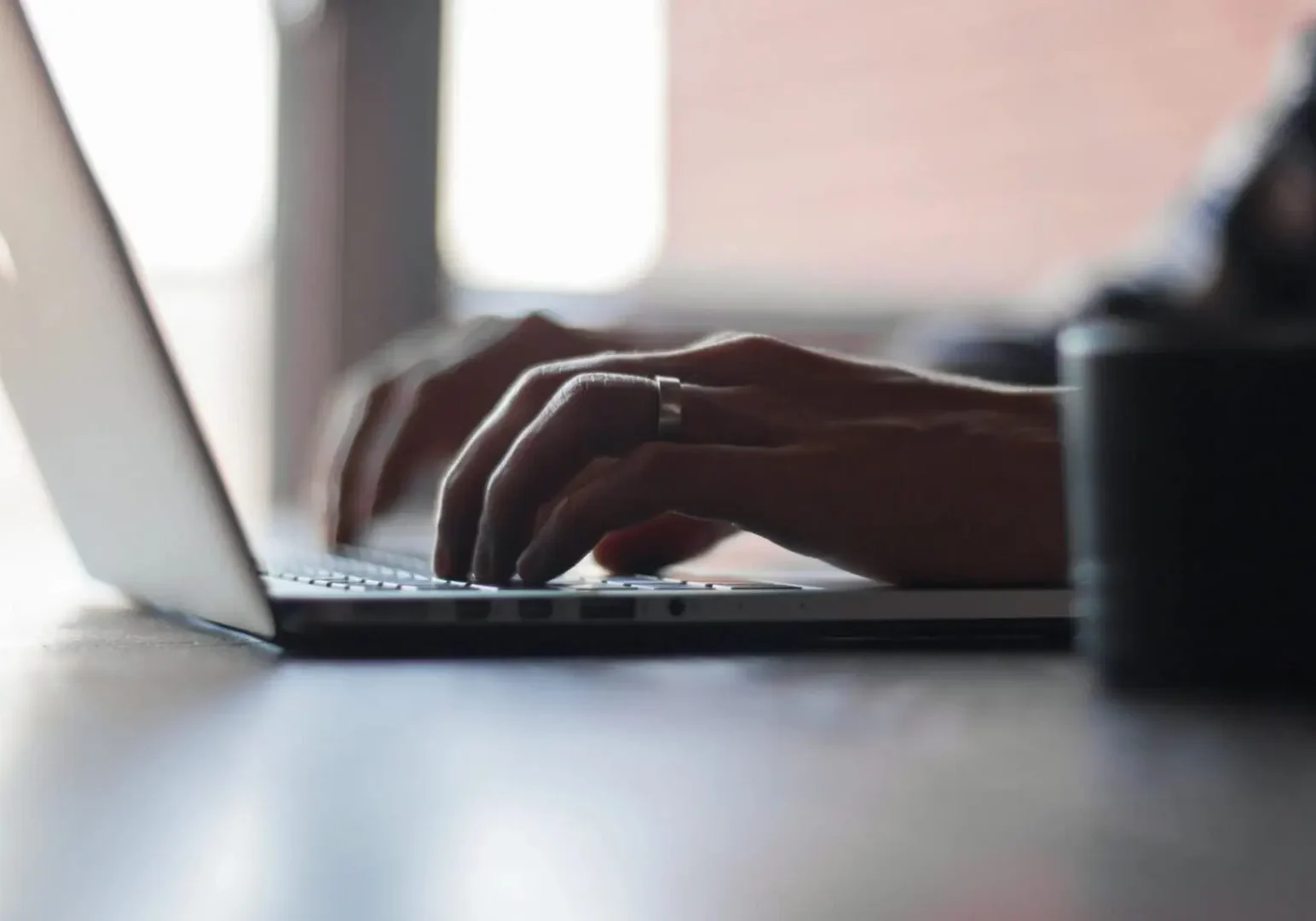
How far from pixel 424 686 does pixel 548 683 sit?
0.13ft

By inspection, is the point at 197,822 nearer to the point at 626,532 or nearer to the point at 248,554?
the point at 248,554

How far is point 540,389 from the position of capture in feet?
2.11

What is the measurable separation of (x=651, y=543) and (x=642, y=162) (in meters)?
1.75

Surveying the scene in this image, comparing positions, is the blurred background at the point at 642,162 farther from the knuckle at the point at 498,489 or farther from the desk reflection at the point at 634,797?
the desk reflection at the point at 634,797

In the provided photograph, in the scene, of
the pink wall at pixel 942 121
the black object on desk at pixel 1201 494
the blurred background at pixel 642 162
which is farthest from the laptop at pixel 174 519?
the pink wall at pixel 942 121

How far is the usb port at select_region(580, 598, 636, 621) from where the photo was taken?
0.51m

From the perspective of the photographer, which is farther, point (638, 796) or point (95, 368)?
point (95, 368)

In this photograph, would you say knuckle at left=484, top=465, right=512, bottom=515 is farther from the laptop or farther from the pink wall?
the pink wall

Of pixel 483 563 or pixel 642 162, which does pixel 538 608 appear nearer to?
pixel 483 563

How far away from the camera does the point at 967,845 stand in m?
0.25


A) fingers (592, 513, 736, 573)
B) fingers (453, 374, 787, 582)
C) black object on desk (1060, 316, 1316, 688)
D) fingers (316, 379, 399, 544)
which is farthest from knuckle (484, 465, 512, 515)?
fingers (316, 379, 399, 544)

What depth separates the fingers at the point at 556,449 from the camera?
582 mm

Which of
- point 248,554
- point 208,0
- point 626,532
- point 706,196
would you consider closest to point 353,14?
point 208,0

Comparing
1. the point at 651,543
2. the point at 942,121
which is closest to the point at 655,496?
the point at 651,543
